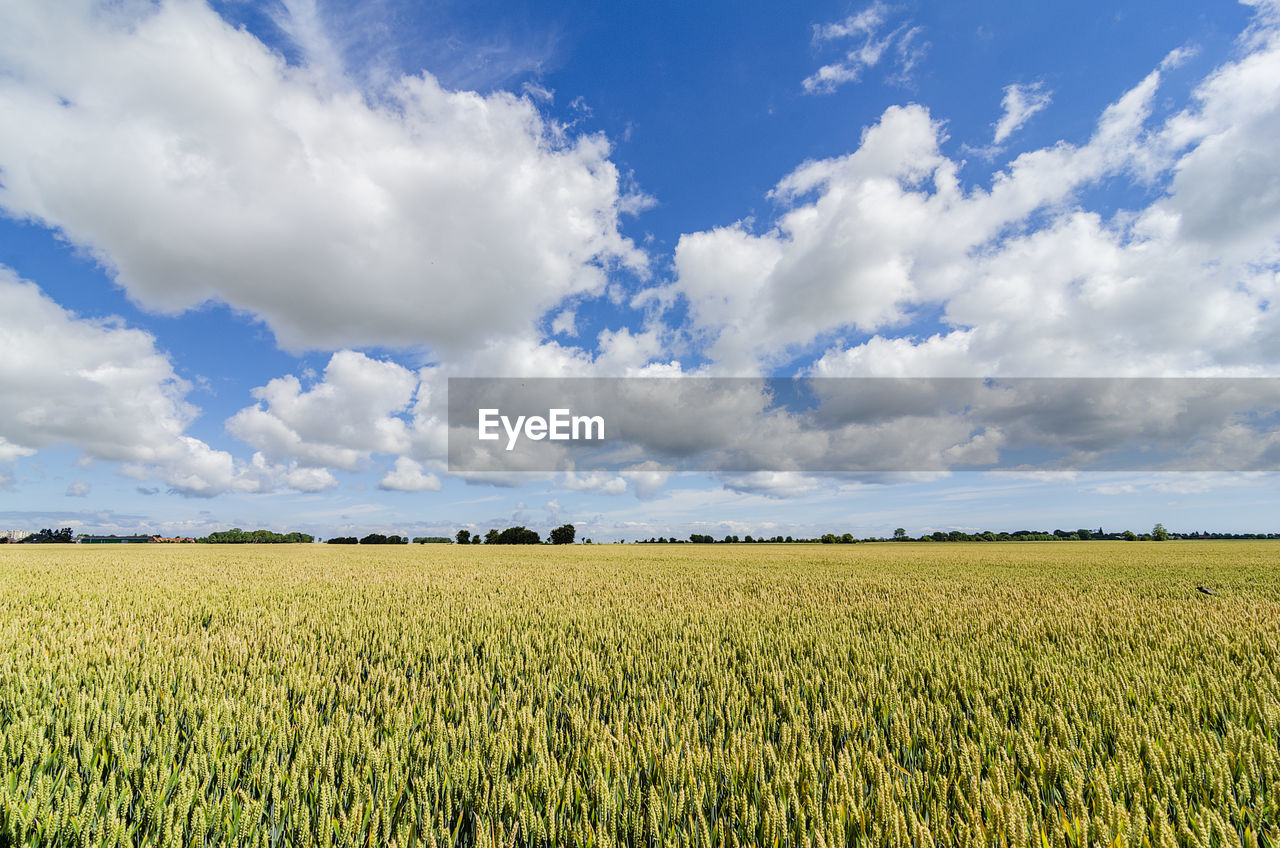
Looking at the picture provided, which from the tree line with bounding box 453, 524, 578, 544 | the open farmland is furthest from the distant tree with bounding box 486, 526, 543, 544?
the open farmland

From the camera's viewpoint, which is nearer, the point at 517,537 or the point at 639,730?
the point at 639,730

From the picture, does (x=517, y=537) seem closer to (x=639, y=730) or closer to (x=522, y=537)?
(x=522, y=537)

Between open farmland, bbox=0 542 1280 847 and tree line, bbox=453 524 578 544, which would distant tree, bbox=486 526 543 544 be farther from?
open farmland, bbox=0 542 1280 847

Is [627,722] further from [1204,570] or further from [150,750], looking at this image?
[1204,570]

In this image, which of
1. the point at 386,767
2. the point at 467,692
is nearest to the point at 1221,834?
the point at 386,767

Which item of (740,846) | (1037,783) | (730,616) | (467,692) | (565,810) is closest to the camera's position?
(740,846)

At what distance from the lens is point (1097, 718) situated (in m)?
4.07

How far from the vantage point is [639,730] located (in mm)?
3748

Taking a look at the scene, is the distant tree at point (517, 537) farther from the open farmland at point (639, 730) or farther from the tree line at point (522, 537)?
the open farmland at point (639, 730)

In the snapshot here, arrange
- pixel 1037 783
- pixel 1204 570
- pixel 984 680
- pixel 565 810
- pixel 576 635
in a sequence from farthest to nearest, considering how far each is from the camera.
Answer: pixel 1204 570
pixel 576 635
pixel 984 680
pixel 1037 783
pixel 565 810

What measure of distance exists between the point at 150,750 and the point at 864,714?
201 inches

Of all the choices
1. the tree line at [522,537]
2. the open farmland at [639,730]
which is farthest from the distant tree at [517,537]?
the open farmland at [639,730]

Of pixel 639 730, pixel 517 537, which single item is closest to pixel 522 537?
pixel 517 537

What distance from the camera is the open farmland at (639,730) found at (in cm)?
255
